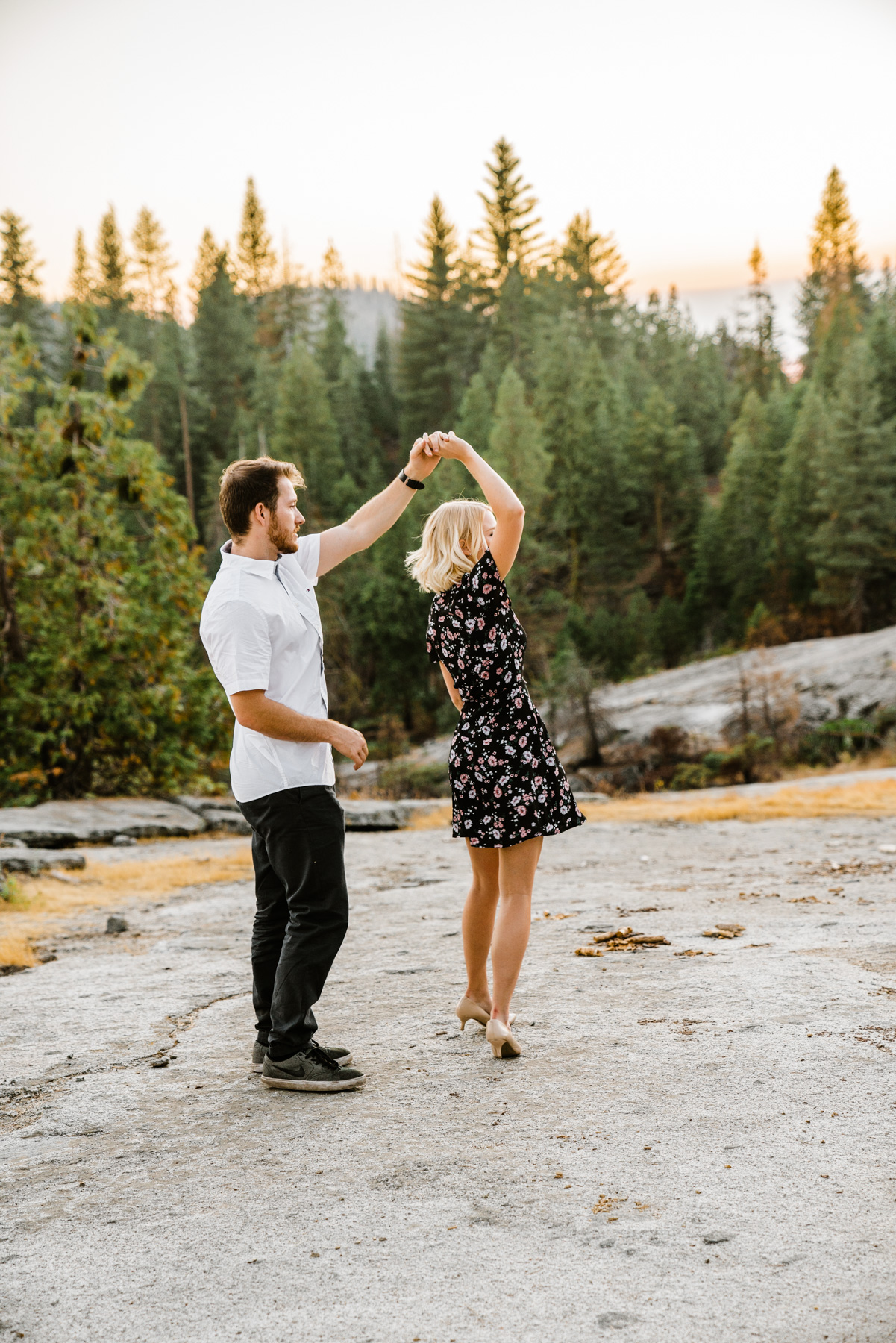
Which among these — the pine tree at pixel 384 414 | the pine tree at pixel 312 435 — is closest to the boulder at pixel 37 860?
the pine tree at pixel 312 435

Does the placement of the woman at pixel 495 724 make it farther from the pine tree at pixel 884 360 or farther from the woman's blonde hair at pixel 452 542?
the pine tree at pixel 884 360

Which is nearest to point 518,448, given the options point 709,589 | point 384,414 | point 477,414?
point 477,414

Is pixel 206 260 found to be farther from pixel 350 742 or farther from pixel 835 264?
pixel 350 742

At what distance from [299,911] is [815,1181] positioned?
65.1 inches

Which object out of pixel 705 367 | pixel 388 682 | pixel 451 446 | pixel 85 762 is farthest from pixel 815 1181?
pixel 705 367

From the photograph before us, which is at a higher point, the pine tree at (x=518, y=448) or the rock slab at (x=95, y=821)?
the pine tree at (x=518, y=448)

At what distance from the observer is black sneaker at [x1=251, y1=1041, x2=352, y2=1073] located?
3.52m

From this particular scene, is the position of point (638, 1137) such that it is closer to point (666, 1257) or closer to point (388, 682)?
Answer: point (666, 1257)

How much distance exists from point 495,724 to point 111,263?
7510 centimetres

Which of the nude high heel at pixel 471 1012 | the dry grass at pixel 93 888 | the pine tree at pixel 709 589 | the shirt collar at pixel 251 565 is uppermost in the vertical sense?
the pine tree at pixel 709 589

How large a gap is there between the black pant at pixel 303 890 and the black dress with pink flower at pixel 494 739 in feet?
1.66

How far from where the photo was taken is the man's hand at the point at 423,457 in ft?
12.1

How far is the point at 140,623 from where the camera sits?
14.5m

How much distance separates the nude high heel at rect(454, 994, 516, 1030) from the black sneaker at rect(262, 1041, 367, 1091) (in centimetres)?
57
